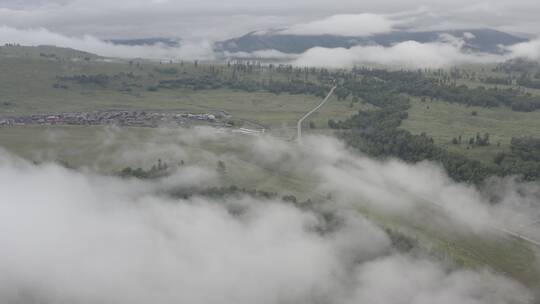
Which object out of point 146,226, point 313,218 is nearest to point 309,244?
point 313,218

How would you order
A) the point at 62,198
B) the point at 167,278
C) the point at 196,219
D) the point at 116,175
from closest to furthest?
the point at 167,278 → the point at 196,219 → the point at 62,198 → the point at 116,175

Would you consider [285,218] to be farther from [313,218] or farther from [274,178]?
[274,178]

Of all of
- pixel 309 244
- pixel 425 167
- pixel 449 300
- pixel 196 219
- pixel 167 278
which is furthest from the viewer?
pixel 425 167

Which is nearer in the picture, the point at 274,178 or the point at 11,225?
the point at 11,225

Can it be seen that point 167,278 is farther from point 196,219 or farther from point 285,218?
point 285,218

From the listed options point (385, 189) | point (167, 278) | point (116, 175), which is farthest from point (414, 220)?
point (116, 175)

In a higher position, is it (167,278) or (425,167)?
(425,167)

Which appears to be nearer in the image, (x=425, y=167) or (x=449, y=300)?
(x=449, y=300)

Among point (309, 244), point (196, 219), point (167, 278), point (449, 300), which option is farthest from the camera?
point (196, 219)

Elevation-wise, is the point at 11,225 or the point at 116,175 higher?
the point at 116,175
